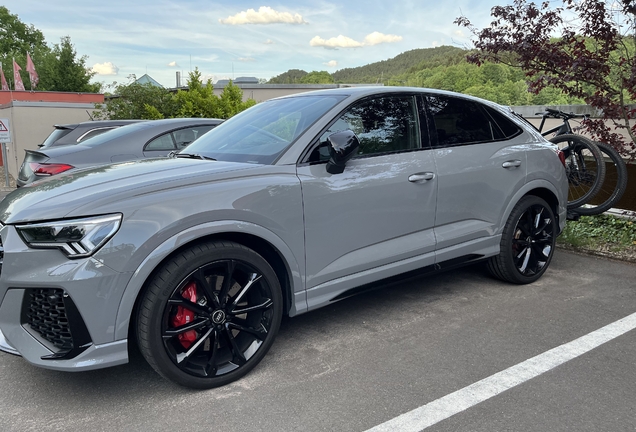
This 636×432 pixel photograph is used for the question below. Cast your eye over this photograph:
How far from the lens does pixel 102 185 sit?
8.96 ft

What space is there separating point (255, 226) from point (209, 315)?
0.54 meters

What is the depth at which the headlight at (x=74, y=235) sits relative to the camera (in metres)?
2.41

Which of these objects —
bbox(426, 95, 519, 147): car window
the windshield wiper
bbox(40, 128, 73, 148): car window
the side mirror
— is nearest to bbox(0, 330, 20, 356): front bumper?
the windshield wiper

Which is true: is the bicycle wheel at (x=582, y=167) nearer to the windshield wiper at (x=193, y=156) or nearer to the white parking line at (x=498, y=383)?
the white parking line at (x=498, y=383)

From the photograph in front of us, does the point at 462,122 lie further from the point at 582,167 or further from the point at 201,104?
the point at 201,104

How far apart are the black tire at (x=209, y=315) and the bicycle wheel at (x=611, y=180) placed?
13.6 feet

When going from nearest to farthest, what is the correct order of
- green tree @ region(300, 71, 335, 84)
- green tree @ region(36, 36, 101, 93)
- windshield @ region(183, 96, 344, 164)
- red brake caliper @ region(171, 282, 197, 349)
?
red brake caliper @ region(171, 282, 197, 349), windshield @ region(183, 96, 344, 164), green tree @ region(36, 36, 101, 93), green tree @ region(300, 71, 335, 84)

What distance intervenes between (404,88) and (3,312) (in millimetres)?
2932

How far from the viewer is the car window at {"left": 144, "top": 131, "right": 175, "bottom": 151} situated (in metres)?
6.44

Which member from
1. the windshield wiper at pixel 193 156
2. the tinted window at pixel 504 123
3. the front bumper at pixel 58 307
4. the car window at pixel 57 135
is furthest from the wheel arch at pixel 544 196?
the car window at pixel 57 135

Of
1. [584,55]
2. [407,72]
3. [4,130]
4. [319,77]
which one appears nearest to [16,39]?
[319,77]

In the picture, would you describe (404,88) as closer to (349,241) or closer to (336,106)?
(336,106)

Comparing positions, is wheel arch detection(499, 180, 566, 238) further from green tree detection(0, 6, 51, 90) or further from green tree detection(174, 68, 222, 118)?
green tree detection(0, 6, 51, 90)

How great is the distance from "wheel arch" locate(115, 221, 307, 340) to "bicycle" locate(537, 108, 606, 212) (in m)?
3.87
